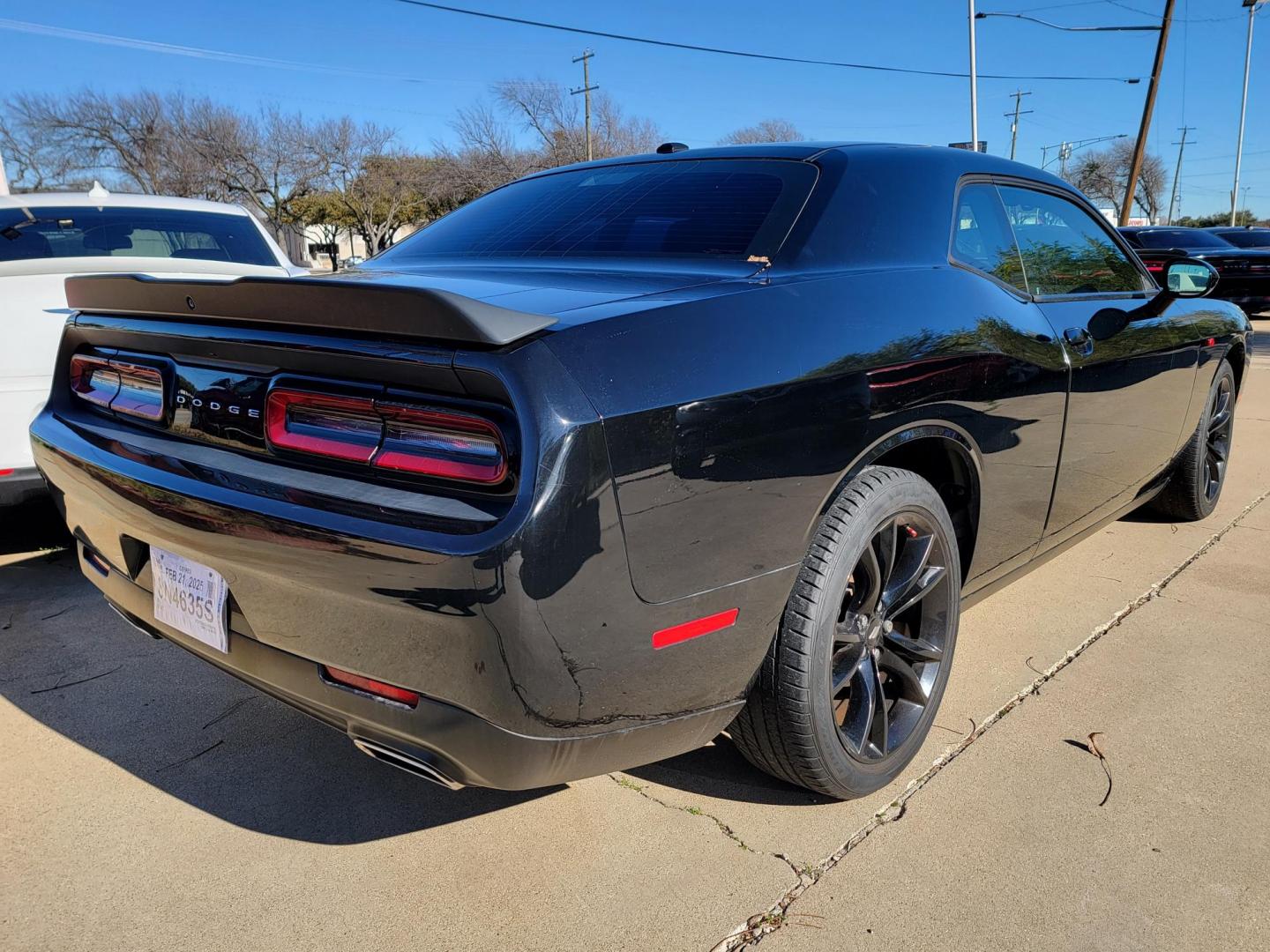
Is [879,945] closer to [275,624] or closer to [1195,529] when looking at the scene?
[275,624]

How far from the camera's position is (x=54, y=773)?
2.39 meters

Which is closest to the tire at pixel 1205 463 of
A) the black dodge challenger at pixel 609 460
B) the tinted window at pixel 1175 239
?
the black dodge challenger at pixel 609 460

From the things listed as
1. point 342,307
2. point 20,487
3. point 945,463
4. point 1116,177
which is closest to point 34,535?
point 20,487

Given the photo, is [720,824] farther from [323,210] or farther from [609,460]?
[323,210]

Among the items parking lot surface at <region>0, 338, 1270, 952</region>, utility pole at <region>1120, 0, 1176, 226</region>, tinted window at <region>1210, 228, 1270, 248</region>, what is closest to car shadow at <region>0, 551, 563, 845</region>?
parking lot surface at <region>0, 338, 1270, 952</region>

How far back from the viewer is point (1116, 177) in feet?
233

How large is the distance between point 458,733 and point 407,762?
17 cm

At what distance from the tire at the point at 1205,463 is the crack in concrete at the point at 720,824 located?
2.84 metres

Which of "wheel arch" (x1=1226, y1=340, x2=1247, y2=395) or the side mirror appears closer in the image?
the side mirror

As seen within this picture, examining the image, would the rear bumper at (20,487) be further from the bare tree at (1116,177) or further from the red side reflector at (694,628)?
the bare tree at (1116,177)

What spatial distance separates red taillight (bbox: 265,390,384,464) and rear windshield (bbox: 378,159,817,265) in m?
0.84

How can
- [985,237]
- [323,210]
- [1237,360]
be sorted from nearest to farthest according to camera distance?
1. [985,237]
2. [1237,360]
3. [323,210]

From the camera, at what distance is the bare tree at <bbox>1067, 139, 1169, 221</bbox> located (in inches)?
2461

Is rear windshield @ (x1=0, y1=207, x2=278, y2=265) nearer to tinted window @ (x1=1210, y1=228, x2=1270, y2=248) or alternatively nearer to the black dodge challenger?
the black dodge challenger
